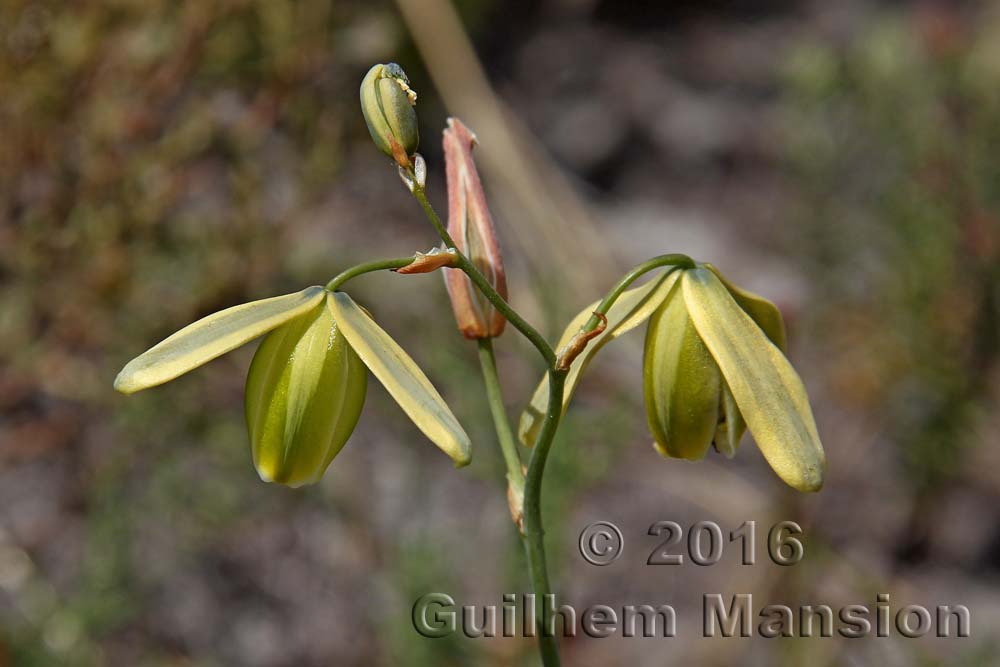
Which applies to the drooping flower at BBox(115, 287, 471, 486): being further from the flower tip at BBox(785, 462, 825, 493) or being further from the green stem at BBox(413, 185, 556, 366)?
the flower tip at BBox(785, 462, 825, 493)

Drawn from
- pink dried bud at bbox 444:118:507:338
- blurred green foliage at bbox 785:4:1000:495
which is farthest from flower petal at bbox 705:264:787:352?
blurred green foliage at bbox 785:4:1000:495

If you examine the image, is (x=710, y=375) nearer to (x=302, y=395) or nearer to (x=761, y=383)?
(x=761, y=383)

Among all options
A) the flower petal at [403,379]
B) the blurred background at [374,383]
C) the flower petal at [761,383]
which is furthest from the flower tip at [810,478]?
the blurred background at [374,383]

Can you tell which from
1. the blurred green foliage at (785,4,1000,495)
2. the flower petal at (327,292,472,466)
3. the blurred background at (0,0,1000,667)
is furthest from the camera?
the blurred green foliage at (785,4,1000,495)

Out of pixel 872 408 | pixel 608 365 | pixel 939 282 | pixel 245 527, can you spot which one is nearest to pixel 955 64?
pixel 939 282

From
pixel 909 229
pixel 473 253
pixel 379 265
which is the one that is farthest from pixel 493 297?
pixel 909 229

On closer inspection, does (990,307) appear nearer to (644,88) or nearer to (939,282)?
(939,282)
